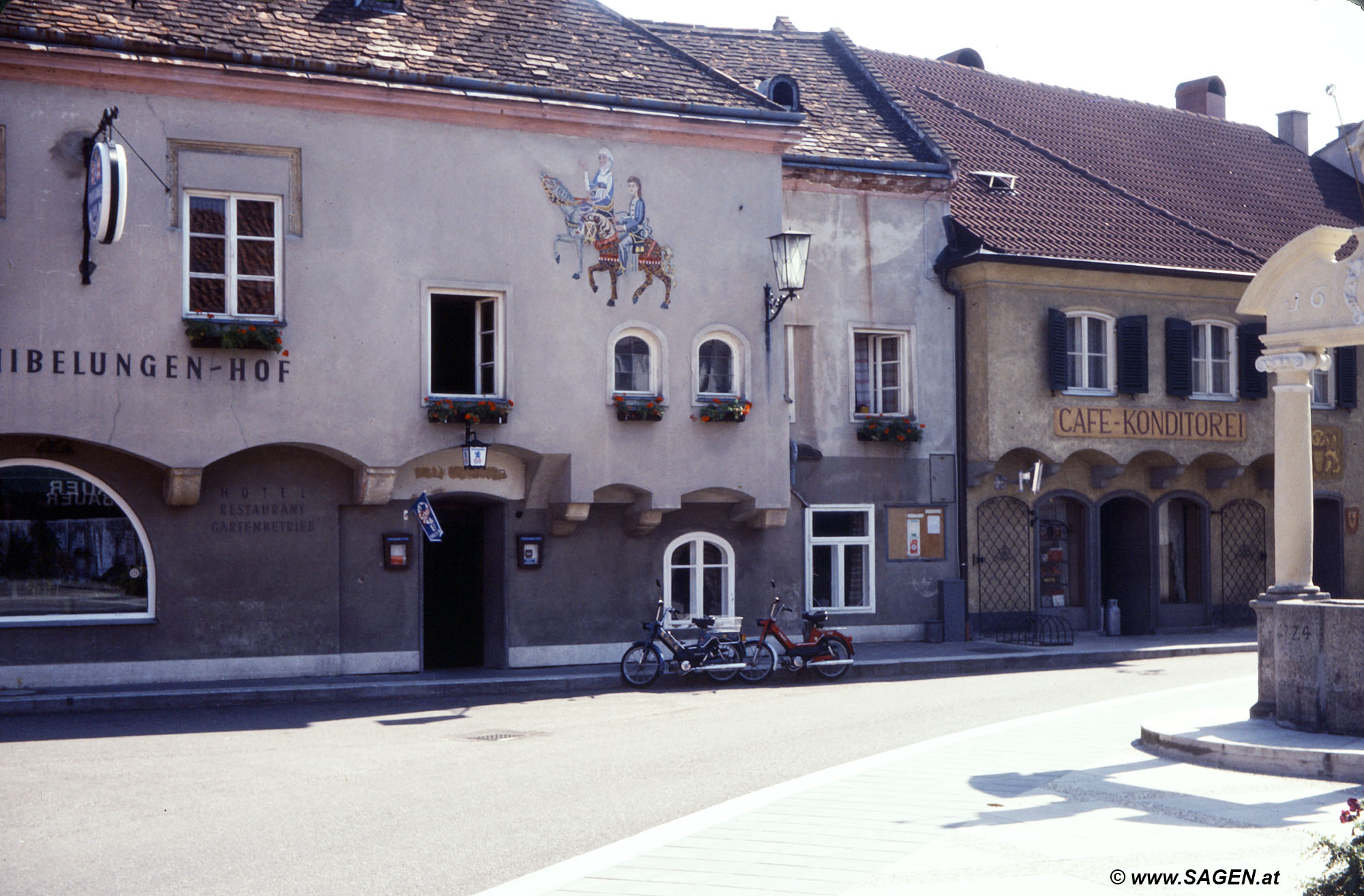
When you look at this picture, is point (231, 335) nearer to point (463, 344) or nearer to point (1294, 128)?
point (463, 344)

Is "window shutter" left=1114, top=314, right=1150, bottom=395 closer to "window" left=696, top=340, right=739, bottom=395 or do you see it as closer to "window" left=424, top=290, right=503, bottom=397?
"window" left=696, top=340, right=739, bottom=395

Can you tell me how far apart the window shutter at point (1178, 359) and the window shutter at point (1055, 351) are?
2491 mm

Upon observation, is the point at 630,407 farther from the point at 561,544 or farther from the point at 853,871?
the point at 853,871

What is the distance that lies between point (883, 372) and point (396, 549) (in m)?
9.14

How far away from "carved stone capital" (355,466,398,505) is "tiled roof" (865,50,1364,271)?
10954 millimetres

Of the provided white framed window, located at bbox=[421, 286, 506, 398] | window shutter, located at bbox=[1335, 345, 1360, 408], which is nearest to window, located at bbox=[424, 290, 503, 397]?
white framed window, located at bbox=[421, 286, 506, 398]

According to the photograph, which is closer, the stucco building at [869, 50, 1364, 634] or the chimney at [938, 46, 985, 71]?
the stucco building at [869, 50, 1364, 634]

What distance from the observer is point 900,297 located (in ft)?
82.8

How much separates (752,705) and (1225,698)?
5.10 m

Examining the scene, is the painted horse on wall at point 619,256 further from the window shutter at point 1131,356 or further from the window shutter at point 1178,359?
the window shutter at point 1178,359

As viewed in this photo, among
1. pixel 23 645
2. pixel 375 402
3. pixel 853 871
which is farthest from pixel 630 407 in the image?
pixel 853 871

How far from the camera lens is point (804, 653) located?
66.9 ft
